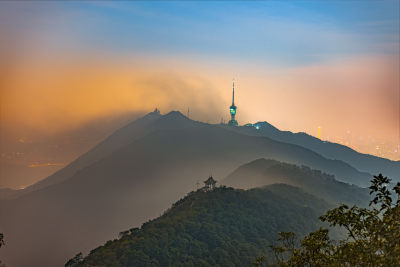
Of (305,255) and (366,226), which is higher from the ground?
(366,226)

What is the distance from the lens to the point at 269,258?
17675 cm

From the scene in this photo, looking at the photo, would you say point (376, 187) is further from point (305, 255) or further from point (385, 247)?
point (305, 255)

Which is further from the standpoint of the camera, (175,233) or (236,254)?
(175,233)

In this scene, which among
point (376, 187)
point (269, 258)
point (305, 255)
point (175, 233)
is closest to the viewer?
point (376, 187)

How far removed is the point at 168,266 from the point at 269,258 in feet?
145

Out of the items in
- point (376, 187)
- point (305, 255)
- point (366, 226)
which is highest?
point (376, 187)

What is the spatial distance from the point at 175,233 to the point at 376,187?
592ft

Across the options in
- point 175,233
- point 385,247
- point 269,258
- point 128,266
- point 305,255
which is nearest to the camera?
point 385,247

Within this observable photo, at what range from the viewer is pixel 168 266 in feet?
560

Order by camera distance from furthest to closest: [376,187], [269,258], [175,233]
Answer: [175,233] < [269,258] < [376,187]

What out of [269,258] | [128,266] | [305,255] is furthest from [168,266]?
[305,255]

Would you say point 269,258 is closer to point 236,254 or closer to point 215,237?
point 236,254

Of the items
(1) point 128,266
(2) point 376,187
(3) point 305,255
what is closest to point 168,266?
(1) point 128,266

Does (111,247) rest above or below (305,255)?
below
